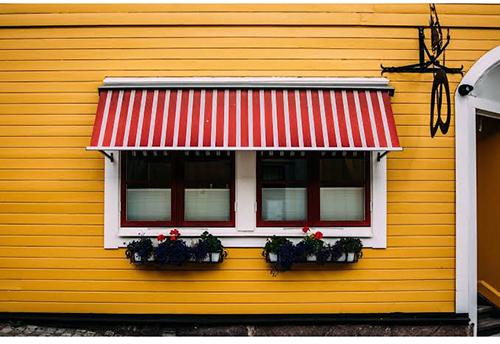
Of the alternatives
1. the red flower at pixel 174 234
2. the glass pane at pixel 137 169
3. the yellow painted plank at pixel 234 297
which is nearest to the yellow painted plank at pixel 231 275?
the yellow painted plank at pixel 234 297

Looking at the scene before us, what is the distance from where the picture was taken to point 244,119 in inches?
193

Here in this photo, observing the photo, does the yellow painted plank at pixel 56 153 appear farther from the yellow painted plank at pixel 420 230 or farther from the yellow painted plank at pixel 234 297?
the yellow painted plank at pixel 420 230

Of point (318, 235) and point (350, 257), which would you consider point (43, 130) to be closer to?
point (318, 235)

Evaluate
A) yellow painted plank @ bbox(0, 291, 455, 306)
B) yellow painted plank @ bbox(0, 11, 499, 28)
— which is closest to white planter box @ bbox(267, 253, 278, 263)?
yellow painted plank @ bbox(0, 291, 455, 306)

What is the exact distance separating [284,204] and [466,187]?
2221mm

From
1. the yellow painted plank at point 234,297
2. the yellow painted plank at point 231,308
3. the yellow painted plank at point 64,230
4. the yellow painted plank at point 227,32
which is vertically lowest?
the yellow painted plank at point 231,308

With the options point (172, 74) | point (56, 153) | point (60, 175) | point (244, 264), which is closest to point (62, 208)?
point (60, 175)

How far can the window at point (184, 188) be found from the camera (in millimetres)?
5266

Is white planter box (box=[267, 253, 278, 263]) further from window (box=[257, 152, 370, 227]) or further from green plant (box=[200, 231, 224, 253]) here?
green plant (box=[200, 231, 224, 253])

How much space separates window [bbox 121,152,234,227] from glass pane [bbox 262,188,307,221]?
1.49 ft

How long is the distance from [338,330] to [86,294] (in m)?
3.11

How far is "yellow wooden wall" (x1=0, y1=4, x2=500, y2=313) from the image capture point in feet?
17.2

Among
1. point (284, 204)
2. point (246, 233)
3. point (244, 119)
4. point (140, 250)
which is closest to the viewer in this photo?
point (244, 119)

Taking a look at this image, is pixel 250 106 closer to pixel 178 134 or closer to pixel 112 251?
pixel 178 134
